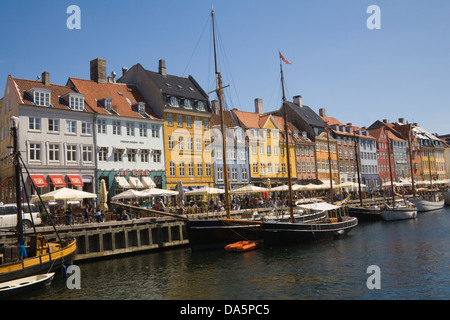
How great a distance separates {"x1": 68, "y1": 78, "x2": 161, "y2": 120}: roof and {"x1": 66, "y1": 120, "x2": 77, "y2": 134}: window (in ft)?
8.96

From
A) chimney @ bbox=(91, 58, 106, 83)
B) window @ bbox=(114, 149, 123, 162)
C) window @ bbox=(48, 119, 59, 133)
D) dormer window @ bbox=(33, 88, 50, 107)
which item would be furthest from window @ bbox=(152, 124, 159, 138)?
dormer window @ bbox=(33, 88, 50, 107)

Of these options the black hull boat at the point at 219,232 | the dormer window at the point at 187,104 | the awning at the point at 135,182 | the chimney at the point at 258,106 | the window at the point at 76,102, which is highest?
the chimney at the point at 258,106

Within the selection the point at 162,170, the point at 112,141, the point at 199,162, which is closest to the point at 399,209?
the point at 199,162

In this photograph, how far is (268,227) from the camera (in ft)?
102

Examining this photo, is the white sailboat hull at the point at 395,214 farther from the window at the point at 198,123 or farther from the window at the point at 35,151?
the window at the point at 35,151

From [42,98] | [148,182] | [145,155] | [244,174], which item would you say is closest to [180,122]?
[145,155]

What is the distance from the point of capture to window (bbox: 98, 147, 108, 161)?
139 feet

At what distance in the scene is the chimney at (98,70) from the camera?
48.2m

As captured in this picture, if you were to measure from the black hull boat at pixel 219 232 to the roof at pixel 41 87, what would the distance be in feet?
62.0

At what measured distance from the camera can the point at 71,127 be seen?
134 feet

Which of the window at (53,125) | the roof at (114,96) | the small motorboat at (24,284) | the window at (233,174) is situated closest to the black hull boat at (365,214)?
the window at (233,174)

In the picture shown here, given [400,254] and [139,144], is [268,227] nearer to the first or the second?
[400,254]
